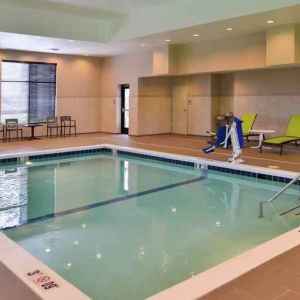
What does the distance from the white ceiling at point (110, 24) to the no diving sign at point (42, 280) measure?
6539 millimetres

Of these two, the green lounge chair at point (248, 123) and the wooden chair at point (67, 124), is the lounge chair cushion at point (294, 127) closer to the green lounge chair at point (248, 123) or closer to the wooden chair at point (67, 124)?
the green lounge chair at point (248, 123)

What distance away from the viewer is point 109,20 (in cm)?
1069

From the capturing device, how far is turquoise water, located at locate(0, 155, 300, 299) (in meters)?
3.45

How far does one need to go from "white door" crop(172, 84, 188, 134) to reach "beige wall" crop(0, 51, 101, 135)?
2.97 meters

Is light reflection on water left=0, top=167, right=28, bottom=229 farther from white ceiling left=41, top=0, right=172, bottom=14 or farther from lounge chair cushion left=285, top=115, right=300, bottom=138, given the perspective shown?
lounge chair cushion left=285, top=115, right=300, bottom=138

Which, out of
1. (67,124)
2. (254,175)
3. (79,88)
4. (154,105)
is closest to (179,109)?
(154,105)

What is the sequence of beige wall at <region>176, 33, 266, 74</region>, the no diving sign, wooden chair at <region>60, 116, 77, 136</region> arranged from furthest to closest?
wooden chair at <region>60, 116, 77, 136</region> → beige wall at <region>176, 33, 266, 74</region> → the no diving sign

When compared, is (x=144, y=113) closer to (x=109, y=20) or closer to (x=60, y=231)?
(x=109, y=20)

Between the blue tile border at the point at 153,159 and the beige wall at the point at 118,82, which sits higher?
the beige wall at the point at 118,82

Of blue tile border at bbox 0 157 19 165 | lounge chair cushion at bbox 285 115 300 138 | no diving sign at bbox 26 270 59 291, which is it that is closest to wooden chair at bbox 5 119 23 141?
blue tile border at bbox 0 157 19 165

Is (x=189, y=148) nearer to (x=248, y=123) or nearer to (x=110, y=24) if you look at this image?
(x=248, y=123)

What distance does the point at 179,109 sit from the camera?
13.9 m

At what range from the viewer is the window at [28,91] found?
1260 centimetres

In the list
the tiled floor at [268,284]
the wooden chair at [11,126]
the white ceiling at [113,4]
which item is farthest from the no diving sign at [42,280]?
the wooden chair at [11,126]
